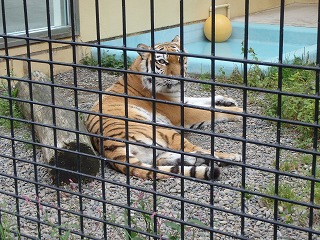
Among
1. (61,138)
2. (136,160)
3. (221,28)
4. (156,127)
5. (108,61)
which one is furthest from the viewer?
(221,28)

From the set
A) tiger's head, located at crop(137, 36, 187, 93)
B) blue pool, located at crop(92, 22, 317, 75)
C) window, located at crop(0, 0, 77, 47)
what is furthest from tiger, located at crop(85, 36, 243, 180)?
blue pool, located at crop(92, 22, 317, 75)

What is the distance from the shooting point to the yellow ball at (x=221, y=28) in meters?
9.77

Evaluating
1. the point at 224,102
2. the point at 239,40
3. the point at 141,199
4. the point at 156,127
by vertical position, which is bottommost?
the point at 239,40

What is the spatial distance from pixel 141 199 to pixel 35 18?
5294 millimetres

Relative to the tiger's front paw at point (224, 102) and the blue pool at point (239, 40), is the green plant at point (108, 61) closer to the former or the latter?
the blue pool at point (239, 40)

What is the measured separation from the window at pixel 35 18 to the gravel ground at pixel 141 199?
2012mm

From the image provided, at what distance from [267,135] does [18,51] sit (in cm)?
325

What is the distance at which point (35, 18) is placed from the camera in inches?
299

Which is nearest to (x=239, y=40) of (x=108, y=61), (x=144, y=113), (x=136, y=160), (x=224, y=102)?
(x=108, y=61)

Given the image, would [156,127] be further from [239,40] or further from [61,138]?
[239,40]

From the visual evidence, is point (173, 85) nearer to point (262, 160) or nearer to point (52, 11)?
point (262, 160)

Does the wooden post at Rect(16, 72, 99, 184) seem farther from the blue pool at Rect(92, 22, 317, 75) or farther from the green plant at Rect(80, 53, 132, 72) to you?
the blue pool at Rect(92, 22, 317, 75)

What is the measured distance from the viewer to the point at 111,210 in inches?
Result: 156

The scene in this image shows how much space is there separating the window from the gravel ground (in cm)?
201
